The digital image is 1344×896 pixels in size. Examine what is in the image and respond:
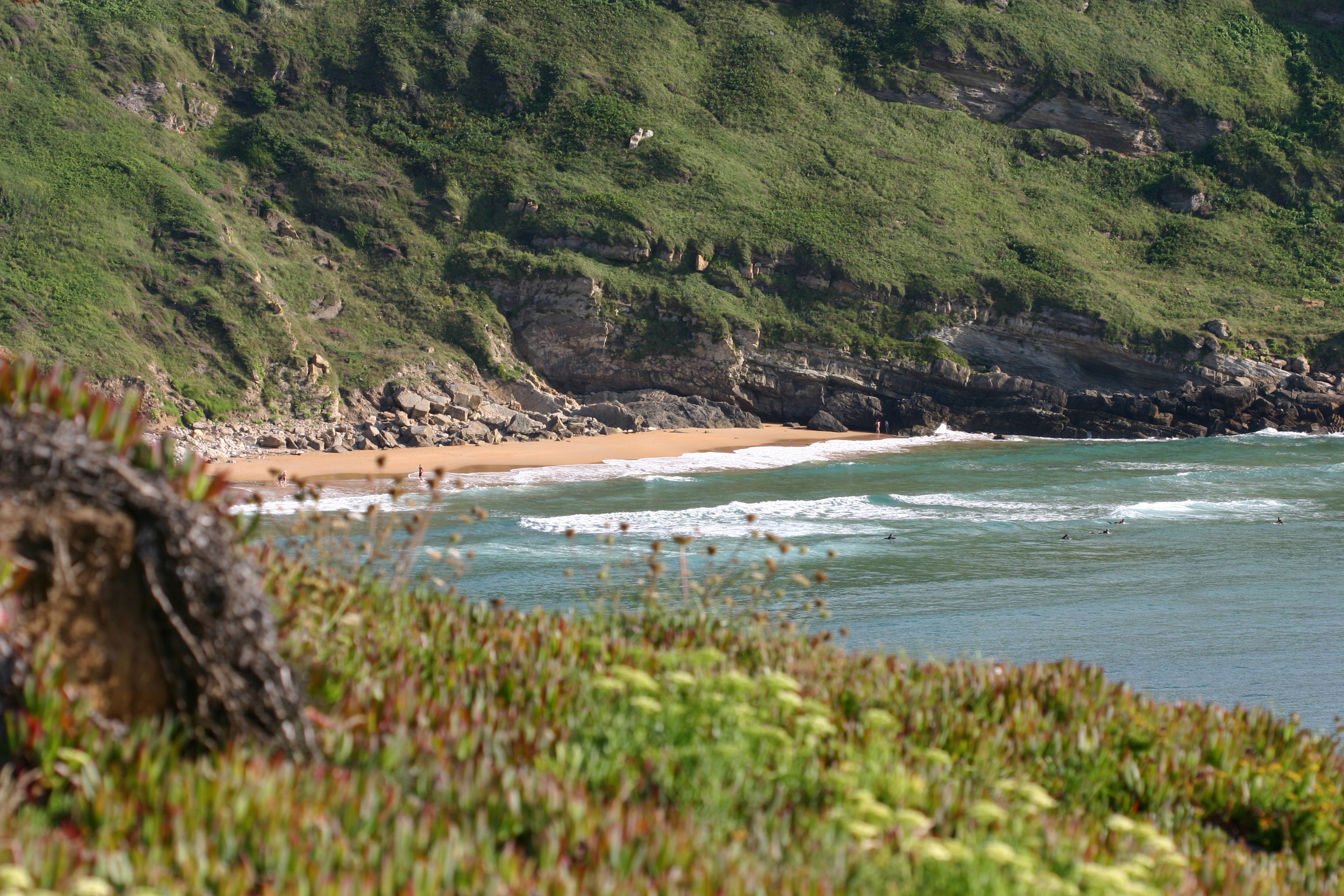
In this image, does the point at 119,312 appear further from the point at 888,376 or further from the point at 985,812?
the point at 985,812

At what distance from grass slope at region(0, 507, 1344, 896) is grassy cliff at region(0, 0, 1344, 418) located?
36603 mm

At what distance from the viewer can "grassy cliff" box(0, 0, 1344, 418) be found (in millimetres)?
43781

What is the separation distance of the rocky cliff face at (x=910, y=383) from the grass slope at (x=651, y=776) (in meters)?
43.3

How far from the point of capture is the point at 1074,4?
7881cm

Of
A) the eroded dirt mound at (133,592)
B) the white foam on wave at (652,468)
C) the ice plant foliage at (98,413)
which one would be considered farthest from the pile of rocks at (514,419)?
the eroded dirt mound at (133,592)

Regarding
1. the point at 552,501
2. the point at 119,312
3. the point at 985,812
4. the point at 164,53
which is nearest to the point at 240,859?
the point at 985,812

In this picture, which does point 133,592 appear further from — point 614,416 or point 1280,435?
point 1280,435

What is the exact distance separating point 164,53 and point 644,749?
200 ft

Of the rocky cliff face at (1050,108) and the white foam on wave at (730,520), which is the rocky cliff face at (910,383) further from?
the rocky cliff face at (1050,108)

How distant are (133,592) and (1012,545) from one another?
20.3m

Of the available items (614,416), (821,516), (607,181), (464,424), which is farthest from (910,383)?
(821,516)

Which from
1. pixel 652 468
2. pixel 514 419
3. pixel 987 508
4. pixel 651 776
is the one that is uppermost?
pixel 514 419

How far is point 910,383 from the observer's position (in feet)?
170

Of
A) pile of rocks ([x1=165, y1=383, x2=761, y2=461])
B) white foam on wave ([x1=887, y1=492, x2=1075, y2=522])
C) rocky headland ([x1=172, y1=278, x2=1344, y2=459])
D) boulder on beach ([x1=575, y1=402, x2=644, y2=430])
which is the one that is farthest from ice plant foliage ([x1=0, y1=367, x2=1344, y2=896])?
rocky headland ([x1=172, y1=278, x2=1344, y2=459])
